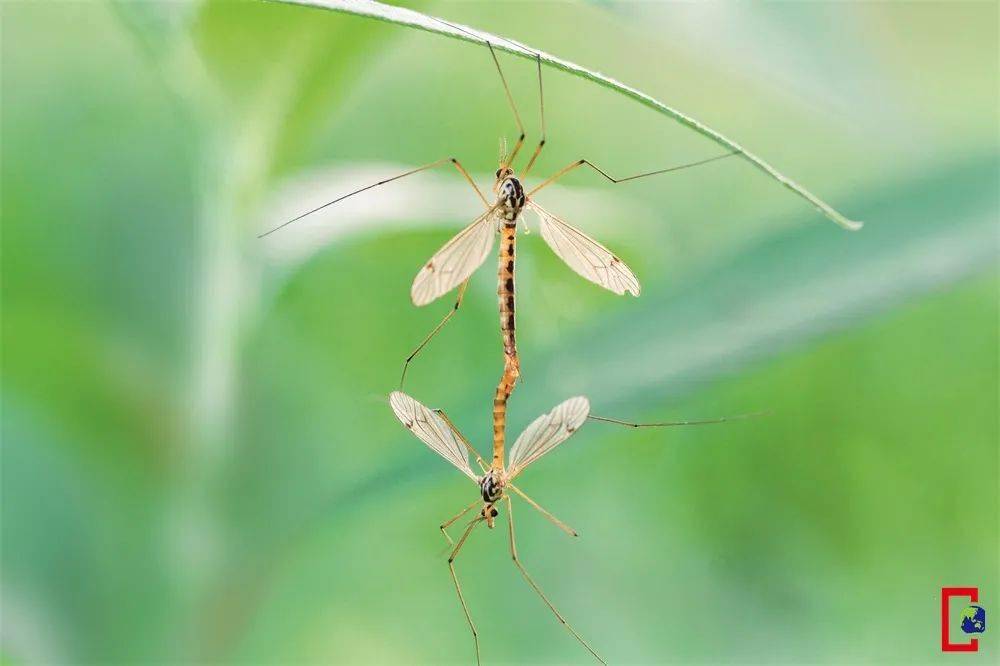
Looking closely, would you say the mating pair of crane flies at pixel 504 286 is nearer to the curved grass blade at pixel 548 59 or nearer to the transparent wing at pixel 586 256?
the transparent wing at pixel 586 256

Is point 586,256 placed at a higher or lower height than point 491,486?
higher

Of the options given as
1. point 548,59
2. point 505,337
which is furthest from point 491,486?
point 548,59

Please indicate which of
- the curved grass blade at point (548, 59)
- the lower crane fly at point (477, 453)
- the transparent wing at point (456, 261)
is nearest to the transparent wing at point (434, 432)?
the lower crane fly at point (477, 453)

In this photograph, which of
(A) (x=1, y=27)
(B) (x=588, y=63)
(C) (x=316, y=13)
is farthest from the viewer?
(B) (x=588, y=63)

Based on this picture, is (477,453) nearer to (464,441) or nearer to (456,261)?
(464,441)

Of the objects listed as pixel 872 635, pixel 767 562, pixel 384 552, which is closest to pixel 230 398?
pixel 384 552

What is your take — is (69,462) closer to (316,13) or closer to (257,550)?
(257,550)
